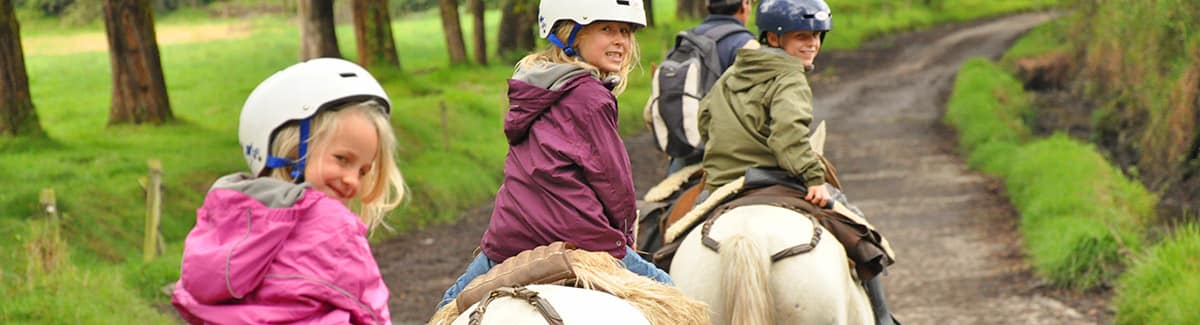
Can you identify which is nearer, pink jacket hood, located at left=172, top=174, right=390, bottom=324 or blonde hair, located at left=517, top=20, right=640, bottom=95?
pink jacket hood, located at left=172, top=174, right=390, bottom=324

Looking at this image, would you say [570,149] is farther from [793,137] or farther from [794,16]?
[794,16]

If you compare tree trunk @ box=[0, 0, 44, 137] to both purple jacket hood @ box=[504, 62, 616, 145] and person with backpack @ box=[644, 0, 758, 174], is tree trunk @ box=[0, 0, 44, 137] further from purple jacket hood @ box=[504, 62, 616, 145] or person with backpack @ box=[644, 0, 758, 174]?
purple jacket hood @ box=[504, 62, 616, 145]

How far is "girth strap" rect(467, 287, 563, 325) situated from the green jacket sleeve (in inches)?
110

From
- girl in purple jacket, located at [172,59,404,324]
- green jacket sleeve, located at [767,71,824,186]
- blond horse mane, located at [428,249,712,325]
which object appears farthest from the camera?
green jacket sleeve, located at [767,71,824,186]

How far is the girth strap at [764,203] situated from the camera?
589 cm

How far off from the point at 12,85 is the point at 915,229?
9463 millimetres

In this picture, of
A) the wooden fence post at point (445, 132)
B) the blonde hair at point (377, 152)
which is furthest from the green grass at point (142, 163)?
the blonde hair at point (377, 152)

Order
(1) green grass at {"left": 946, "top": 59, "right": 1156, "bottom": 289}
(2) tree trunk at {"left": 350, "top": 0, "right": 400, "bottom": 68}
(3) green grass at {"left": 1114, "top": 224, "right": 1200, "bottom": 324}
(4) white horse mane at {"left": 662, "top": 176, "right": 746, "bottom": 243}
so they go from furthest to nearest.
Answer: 1. (2) tree trunk at {"left": 350, "top": 0, "right": 400, "bottom": 68}
2. (1) green grass at {"left": 946, "top": 59, "right": 1156, "bottom": 289}
3. (3) green grass at {"left": 1114, "top": 224, "right": 1200, "bottom": 324}
4. (4) white horse mane at {"left": 662, "top": 176, "right": 746, "bottom": 243}

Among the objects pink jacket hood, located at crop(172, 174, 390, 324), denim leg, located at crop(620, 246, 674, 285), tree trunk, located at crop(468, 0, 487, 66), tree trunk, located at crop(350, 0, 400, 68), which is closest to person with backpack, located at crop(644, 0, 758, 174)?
denim leg, located at crop(620, 246, 674, 285)

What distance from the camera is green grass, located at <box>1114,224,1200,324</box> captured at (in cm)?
915

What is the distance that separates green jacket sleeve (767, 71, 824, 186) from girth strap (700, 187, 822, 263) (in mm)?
153

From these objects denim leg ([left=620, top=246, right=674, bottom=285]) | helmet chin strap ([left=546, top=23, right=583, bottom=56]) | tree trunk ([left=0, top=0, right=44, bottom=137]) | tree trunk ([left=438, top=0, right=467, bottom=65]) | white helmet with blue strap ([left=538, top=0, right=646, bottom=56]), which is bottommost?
tree trunk ([left=438, top=0, right=467, bottom=65])

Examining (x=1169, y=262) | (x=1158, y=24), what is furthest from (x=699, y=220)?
(x=1158, y=24)

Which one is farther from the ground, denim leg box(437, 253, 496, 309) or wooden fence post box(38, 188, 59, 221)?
denim leg box(437, 253, 496, 309)
